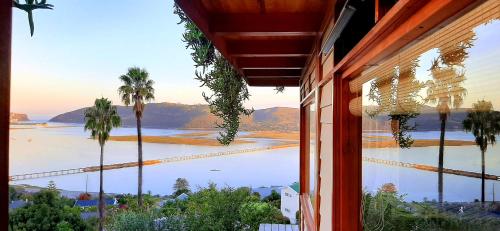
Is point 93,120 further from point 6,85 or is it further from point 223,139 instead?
point 6,85

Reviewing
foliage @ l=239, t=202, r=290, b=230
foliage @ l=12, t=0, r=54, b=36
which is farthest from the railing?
foliage @ l=12, t=0, r=54, b=36

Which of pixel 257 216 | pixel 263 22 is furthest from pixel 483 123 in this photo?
pixel 257 216

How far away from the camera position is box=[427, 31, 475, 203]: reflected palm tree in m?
0.66

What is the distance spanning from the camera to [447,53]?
73 cm

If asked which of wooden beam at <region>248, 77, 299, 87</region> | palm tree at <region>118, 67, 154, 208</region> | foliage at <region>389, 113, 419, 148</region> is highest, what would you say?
palm tree at <region>118, 67, 154, 208</region>

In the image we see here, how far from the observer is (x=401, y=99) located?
103 cm

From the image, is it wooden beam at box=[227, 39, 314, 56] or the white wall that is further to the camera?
the white wall

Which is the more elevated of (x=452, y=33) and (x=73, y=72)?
(x=73, y=72)

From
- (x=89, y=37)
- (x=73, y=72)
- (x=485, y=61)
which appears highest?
(x=89, y=37)

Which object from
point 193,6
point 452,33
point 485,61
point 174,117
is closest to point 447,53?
point 452,33

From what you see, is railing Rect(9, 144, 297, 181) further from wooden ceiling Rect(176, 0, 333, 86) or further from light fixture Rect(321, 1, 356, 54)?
light fixture Rect(321, 1, 356, 54)

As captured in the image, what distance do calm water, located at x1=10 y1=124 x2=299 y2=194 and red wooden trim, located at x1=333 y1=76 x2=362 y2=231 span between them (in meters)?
10.6

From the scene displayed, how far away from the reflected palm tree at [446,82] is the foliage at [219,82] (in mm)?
3863

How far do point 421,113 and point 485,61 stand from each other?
297 millimetres
